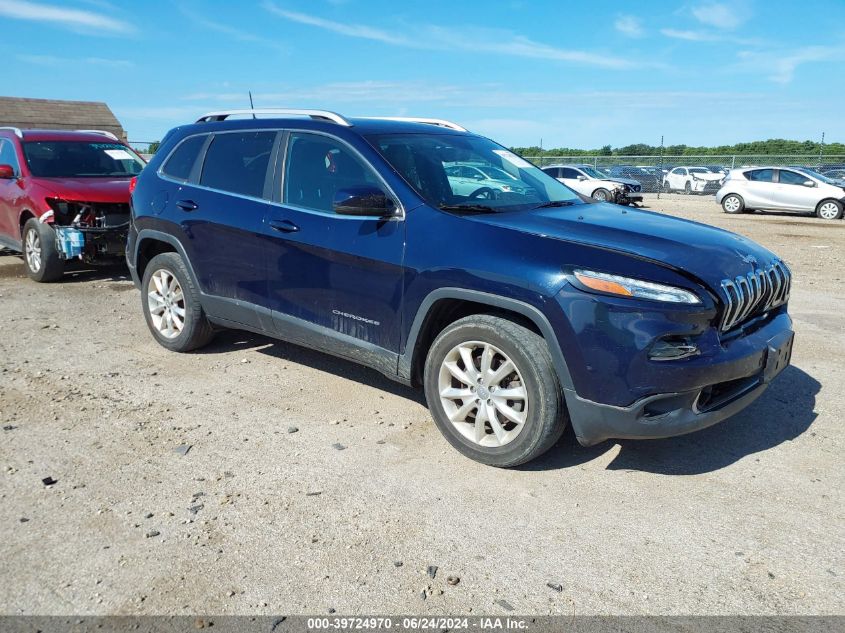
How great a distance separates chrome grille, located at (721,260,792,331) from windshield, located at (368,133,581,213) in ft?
4.25

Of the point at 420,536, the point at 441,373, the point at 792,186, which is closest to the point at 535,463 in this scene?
the point at 441,373

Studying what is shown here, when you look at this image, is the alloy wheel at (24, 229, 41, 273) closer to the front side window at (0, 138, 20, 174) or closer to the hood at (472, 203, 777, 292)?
the front side window at (0, 138, 20, 174)

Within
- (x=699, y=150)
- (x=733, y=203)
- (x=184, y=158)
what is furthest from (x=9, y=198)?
(x=699, y=150)

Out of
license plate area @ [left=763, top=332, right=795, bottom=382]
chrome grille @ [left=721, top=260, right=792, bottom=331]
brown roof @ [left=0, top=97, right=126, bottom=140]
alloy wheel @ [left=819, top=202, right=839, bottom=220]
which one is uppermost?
brown roof @ [left=0, top=97, right=126, bottom=140]

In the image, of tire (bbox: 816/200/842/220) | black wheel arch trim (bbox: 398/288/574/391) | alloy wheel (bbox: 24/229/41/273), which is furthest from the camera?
tire (bbox: 816/200/842/220)

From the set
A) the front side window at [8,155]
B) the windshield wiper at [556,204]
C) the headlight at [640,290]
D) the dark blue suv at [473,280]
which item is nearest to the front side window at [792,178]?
the dark blue suv at [473,280]

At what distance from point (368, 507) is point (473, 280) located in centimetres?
125

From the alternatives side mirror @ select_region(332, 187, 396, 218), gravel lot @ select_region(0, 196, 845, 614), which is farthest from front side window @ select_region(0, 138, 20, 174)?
side mirror @ select_region(332, 187, 396, 218)

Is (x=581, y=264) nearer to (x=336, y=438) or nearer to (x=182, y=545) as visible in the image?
(x=336, y=438)

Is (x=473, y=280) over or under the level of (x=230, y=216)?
under

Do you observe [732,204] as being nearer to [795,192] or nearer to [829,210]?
[795,192]

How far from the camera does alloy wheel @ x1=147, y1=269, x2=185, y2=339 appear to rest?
568 centimetres

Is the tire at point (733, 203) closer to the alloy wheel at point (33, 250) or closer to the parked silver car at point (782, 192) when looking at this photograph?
the parked silver car at point (782, 192)

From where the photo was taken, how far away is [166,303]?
5.80 meters
